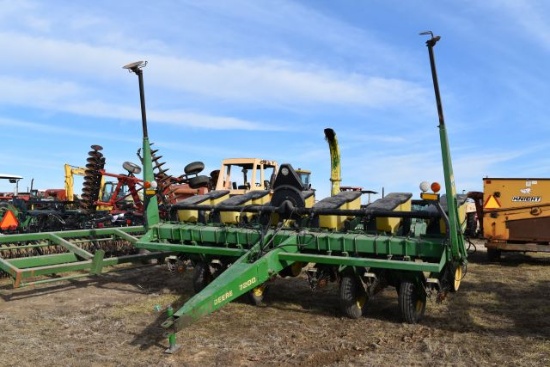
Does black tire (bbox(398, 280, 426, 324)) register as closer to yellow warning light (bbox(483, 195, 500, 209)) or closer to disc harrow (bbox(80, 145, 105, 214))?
yellow warning light (bbox(483, 195, 500, 209))

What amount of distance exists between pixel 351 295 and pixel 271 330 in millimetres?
1153

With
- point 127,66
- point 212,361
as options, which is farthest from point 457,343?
point 127,66

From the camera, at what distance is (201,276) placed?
7449 millimetres

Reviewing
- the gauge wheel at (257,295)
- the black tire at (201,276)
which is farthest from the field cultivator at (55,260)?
the gauge wheel at (257,295)

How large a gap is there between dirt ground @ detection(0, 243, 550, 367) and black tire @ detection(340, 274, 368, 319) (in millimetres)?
120

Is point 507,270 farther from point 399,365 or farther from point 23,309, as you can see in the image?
point 23,309

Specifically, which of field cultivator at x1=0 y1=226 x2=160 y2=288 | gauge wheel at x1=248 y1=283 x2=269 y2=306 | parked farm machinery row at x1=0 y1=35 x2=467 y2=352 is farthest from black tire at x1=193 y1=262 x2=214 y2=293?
field cultivator at x1=0 y1=226 x2=160 y2=288

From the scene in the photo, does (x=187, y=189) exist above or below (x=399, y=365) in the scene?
above

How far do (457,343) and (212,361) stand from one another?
262 centimetres

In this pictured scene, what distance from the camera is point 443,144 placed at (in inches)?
225

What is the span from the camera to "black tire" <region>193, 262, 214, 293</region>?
7.44m

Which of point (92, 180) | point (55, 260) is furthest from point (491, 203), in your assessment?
point (92, 180)

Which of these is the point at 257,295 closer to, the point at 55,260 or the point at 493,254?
the point at 55,260

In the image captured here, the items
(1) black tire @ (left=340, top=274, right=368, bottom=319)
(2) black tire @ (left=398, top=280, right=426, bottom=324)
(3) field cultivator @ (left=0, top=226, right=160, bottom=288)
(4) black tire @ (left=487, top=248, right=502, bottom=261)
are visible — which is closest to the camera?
(2) black tire @ (left=398, top=280, right=426, bottom=324)
